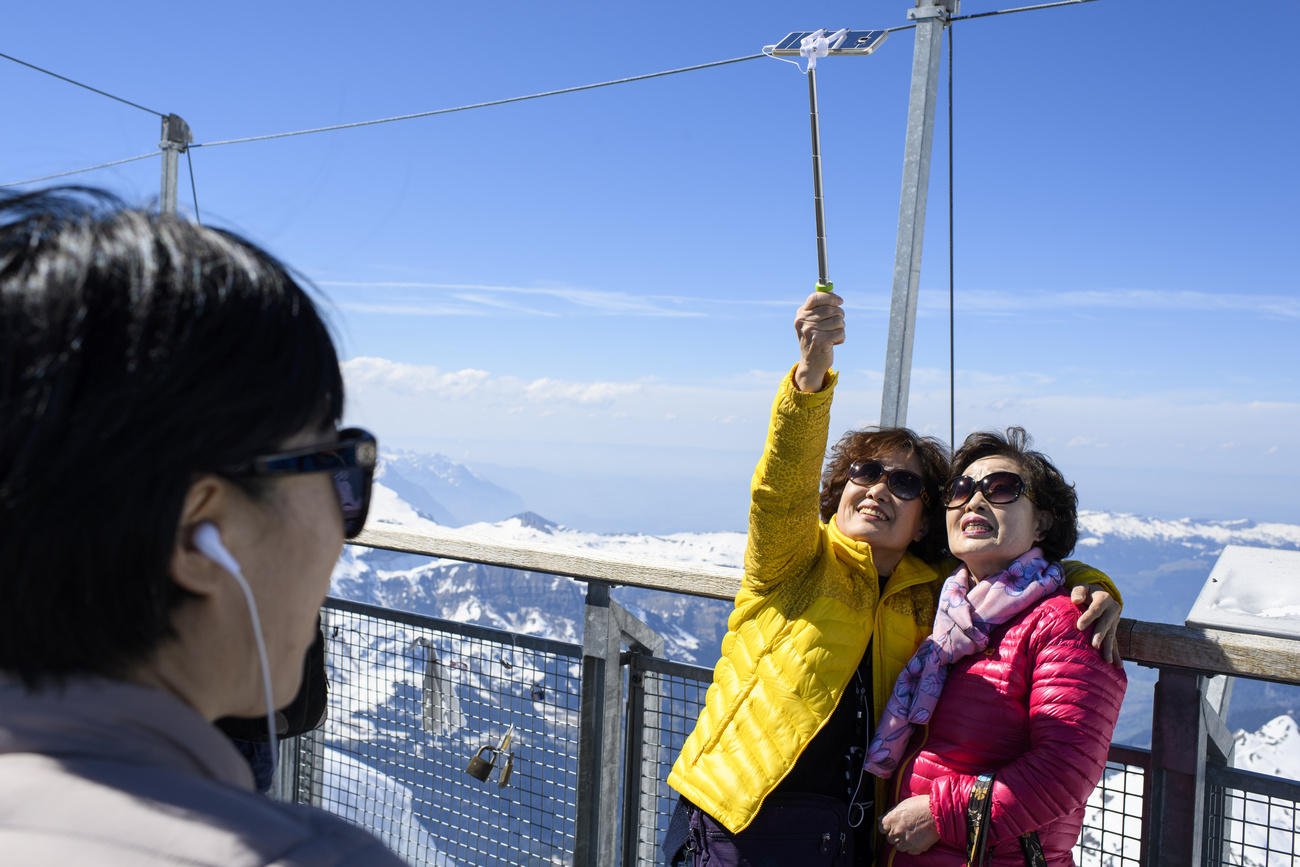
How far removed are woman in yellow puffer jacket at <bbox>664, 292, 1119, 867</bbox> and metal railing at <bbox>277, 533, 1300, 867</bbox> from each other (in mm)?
199

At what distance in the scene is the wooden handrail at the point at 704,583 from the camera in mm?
1792

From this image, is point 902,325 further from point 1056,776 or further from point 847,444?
point 1056,776

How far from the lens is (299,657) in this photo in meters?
0.88

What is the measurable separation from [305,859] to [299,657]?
0.97 feet

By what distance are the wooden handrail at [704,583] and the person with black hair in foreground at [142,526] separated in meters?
1.19

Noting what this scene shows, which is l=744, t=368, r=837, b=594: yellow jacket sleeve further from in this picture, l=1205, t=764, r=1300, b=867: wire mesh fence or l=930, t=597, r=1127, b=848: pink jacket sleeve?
l=1205, t=764, r=1300, b=867: wire mesh fence

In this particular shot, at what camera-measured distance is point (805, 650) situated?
2.23 meters

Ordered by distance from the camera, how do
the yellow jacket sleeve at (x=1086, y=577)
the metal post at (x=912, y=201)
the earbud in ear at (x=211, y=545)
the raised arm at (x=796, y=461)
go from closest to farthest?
the earbud in ear at (x=211, y=545)
the yellow jacket sleeve at (x=1086, y=577)
the raised arm at (x=796, y=461)
the metal post at (x=912, y=201)

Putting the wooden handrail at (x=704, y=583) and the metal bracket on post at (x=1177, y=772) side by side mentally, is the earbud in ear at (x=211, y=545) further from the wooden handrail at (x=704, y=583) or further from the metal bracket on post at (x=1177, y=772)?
the metal bracket on post at (x=1177, y=772)

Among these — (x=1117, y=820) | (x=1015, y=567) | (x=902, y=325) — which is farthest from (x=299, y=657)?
(x=902, y=325)

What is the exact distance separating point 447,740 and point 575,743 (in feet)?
1.71

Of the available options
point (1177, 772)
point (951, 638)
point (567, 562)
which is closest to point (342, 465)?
point (951, 638)

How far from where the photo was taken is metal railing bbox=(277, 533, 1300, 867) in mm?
1910

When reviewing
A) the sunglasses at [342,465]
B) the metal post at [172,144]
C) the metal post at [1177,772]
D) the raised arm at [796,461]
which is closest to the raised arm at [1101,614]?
the metal post at [1177,772]
